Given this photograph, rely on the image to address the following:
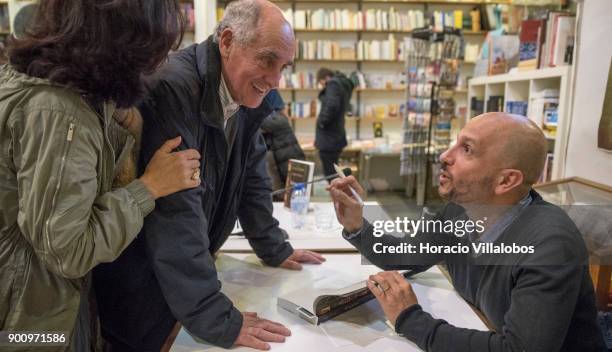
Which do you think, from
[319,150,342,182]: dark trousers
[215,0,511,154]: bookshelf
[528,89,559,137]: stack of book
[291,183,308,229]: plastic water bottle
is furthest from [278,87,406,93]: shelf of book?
[291,183,308,229]: plastic water bottle

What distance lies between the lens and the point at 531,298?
95 centimetres

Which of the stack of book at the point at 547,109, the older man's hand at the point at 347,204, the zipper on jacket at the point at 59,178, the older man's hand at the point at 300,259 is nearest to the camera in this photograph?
the zipper on jacket at the point at 59,178

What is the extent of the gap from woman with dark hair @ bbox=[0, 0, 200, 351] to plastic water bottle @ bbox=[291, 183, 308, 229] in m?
1.18

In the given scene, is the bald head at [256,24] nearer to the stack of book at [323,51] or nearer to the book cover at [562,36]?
the book cover at [562,36]

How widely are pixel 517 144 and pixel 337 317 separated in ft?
2.10

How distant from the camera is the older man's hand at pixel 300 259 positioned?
1.56 meters

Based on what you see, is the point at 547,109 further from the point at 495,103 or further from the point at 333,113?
the point at 333,113

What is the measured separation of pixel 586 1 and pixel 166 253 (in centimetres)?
237

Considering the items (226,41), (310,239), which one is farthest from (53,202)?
(310,239)

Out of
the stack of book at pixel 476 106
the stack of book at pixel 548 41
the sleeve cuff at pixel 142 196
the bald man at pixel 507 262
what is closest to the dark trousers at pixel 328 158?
the stack of book at pixel 476 106

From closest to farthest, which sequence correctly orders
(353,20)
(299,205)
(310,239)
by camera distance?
1. (310,239)
2. (299,205)
3. (353,20)

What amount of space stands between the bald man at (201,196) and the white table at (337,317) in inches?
2.6

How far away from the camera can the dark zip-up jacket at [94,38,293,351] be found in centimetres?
104

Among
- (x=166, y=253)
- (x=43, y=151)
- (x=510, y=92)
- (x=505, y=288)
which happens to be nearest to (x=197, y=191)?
(x=166, y=253)
